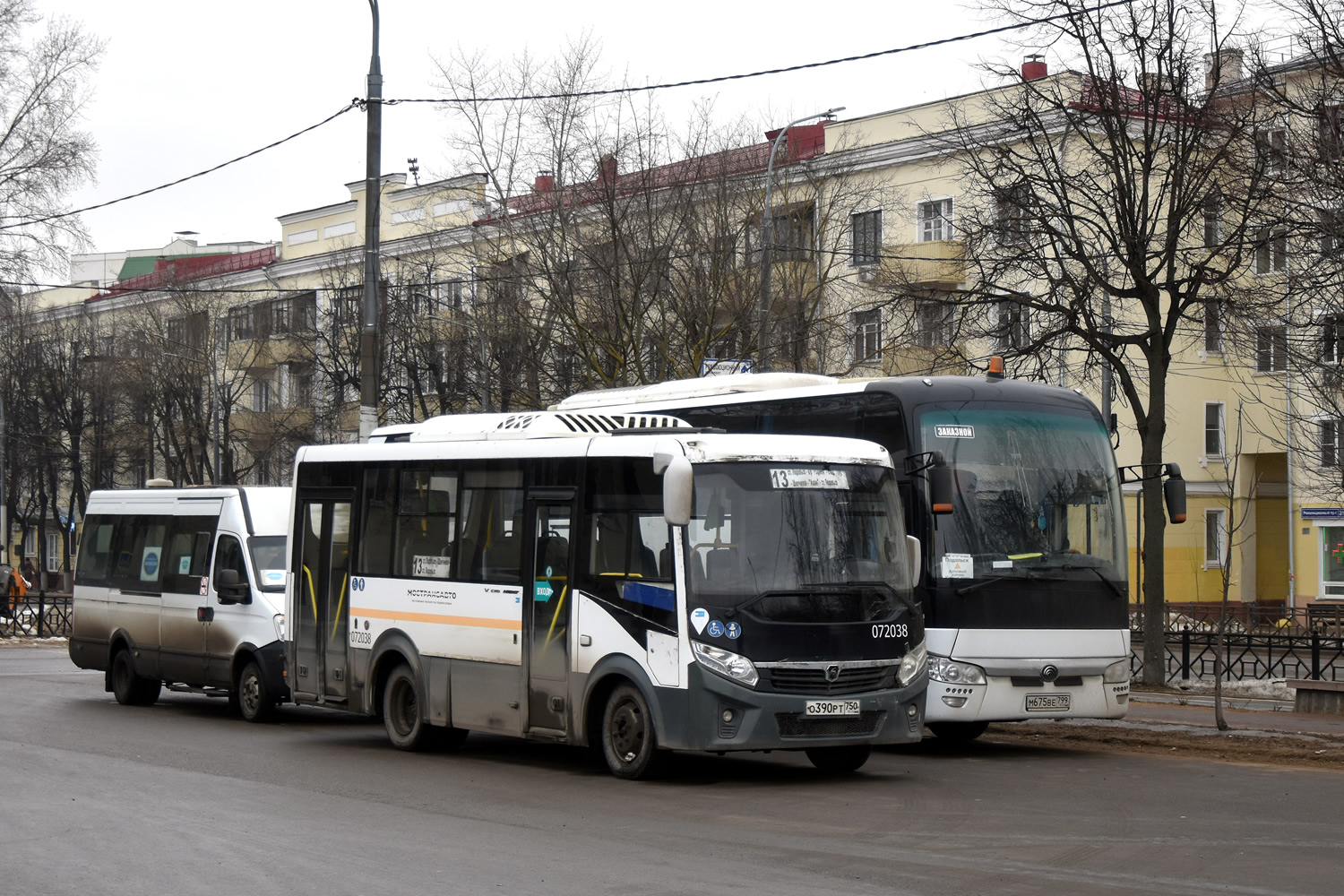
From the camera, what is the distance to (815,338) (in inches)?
1329

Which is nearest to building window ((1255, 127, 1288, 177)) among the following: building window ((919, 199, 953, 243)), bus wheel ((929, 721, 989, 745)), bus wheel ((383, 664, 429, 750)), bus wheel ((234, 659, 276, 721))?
bus wheel ((929, 721, 989, 745))

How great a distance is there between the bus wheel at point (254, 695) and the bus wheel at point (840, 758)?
715 cm

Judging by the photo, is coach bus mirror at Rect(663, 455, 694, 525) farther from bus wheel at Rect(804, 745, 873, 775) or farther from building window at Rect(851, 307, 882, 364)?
building window at Rect(851, 307, 882, 364)

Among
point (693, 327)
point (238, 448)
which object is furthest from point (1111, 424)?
point (238, 448)

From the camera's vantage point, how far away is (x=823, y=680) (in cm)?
1295

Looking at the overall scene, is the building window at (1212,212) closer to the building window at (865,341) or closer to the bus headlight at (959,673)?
the building window at (865,341)

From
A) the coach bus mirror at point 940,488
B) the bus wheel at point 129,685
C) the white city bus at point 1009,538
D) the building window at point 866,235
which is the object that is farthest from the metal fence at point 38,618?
the coach bus mirror at point 940,488

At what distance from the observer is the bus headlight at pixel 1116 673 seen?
15891mm

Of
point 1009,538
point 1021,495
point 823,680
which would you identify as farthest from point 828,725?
point 1021,495

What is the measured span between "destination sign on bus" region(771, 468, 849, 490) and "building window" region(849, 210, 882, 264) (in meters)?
24.2

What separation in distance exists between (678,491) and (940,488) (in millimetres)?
3501

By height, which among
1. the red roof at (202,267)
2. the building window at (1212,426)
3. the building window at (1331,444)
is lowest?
the building window at (1331,444)

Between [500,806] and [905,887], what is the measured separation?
3986mm

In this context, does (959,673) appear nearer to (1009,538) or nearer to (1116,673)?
(1009,538)
